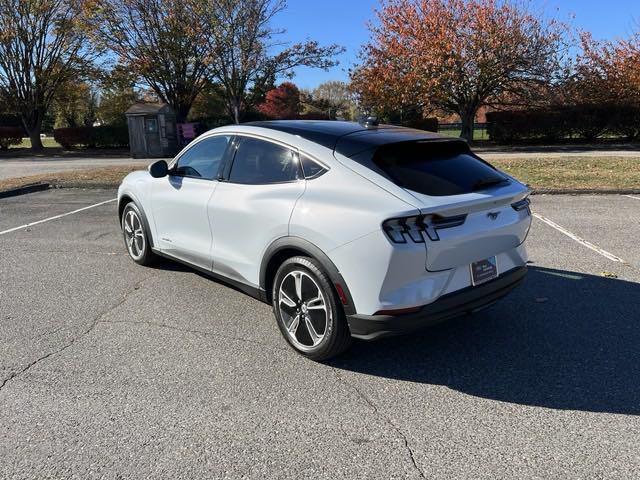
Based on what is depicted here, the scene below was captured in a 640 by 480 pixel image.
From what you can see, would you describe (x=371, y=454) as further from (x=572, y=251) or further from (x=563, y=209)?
(x=563, y=209)

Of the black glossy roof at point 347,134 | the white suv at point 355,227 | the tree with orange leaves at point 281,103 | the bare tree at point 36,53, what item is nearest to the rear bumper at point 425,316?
the white suv at point 355,227

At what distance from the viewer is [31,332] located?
4035 mm

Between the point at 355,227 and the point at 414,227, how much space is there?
1.15ft

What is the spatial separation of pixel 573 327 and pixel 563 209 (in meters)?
5.41

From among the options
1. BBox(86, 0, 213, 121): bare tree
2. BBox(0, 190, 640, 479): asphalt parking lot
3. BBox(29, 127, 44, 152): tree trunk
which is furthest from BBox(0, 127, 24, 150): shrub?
BBox(0, 190, 640, 479): asphalt parking lot

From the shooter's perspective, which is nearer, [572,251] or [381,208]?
[381,208]

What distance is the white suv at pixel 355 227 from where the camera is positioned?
2979 mm

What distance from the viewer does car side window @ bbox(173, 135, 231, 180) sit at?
171 inches

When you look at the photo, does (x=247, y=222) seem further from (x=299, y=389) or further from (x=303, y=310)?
(x=299, y=389)

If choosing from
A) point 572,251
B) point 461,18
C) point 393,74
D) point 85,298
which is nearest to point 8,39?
point 393,74

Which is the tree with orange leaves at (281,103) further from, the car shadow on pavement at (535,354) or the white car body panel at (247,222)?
the car shadow on pavement at (535,354)

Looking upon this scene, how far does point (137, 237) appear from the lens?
5.70 metres

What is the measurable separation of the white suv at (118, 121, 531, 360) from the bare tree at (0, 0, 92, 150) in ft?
83.4

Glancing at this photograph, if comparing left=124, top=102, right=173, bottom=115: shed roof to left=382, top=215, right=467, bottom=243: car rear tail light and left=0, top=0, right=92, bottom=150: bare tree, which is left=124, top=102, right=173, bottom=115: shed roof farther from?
left=382, top=215, right=467, bottom=243: car rear tail light
